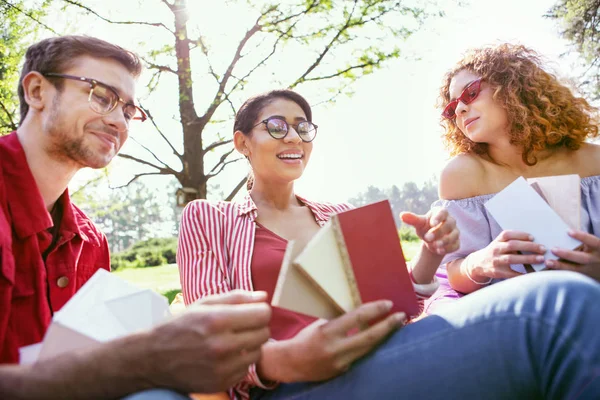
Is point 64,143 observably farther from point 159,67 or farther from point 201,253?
point 159,67

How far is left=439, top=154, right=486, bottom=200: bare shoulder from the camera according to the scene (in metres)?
2.50

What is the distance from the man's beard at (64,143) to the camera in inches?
75.4

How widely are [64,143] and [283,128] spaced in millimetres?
1105

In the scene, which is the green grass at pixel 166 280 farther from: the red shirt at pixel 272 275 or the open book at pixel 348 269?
the open book at pixel 348 269

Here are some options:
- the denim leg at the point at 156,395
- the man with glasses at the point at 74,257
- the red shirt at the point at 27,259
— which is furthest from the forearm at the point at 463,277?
the red shirt at the point at 27,259

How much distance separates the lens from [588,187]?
2.34 meters

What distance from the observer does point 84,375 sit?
954 millimetres

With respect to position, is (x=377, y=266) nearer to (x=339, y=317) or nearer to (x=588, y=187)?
(x=339, y=317)

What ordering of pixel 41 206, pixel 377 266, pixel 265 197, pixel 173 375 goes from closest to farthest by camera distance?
pixel 173 375
pixel 377 266
pixel 41 206
pixel 265 197

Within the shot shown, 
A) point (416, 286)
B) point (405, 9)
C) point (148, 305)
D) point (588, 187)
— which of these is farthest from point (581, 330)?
point (405, 9)

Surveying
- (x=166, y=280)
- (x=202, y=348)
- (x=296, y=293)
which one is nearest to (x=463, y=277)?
(x=296, y=293)

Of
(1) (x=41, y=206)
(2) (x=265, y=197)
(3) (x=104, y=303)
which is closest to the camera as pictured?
(3) (x=104, y=303)

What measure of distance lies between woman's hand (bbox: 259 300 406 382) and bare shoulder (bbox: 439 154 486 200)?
1478 millimetres

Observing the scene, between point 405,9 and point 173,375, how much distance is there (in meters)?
8.05
